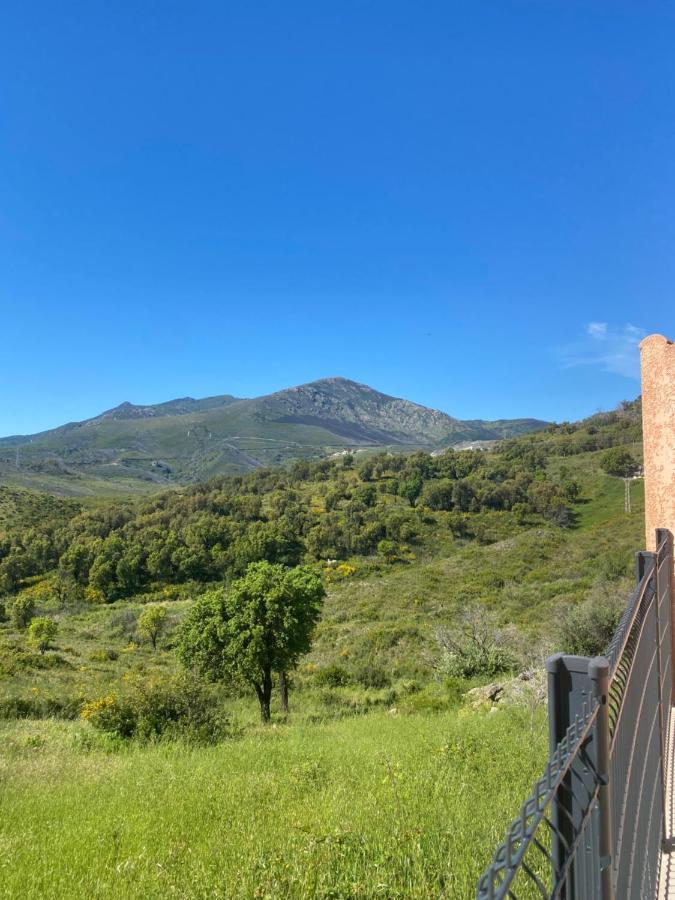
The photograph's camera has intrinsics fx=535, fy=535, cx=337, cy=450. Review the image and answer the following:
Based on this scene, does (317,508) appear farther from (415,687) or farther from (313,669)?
(415,687)

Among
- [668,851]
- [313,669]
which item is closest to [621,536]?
[313,669]

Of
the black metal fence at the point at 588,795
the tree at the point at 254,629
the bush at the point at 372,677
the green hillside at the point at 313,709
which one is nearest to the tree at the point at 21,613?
the green hillside at the point at 313,709

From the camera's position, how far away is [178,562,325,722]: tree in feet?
61.8

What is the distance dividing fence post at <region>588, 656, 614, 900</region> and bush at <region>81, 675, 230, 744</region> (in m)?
10.7

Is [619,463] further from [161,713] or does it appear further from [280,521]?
[161,713]

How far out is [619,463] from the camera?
63125mm

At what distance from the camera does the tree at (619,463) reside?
6219cm

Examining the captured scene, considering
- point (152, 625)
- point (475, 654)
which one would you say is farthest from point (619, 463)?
point (152, 625)

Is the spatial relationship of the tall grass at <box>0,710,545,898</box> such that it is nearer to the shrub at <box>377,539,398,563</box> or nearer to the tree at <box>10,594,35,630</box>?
the tree at <box>10,594,35,630</box>

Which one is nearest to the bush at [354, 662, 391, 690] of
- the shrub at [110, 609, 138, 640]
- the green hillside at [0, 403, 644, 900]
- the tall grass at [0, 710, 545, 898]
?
the green hillside at [0, 403, 644, 900]

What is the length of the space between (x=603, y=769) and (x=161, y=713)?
1209 cm

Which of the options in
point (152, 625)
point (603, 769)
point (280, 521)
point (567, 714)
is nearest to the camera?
point (603, 769)

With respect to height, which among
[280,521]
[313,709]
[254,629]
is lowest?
[313,709]

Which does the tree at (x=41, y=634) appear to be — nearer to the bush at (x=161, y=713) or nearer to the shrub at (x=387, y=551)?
the bush at (x=161, y=713)
